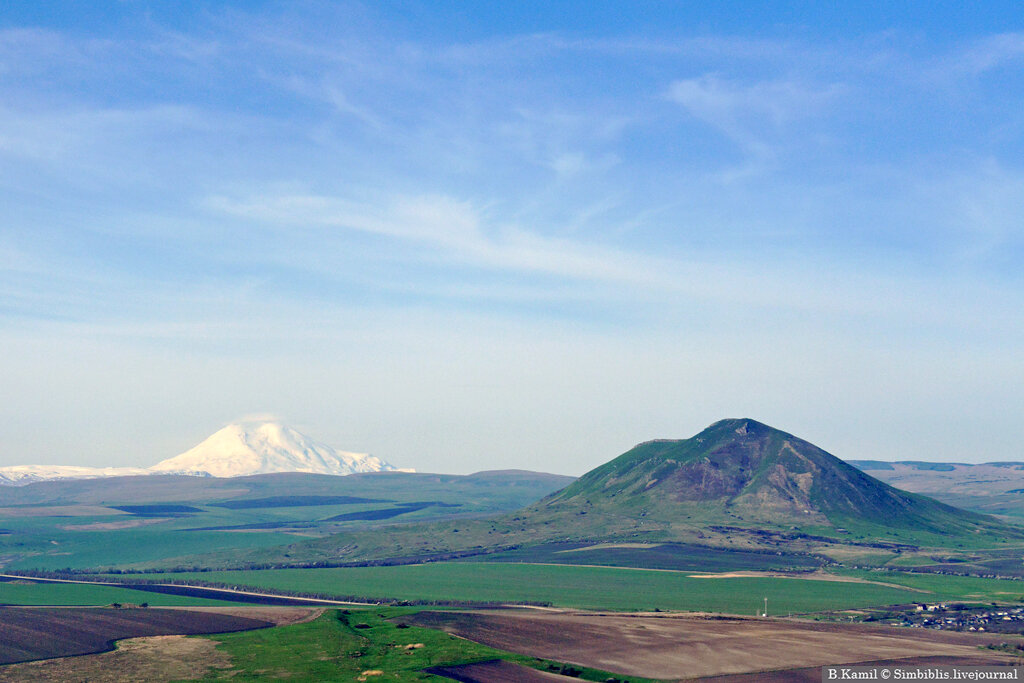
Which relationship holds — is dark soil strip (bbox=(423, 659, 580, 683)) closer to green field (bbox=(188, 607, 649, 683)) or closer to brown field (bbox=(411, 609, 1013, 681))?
green field (bbox=(188, 607, 649, 683))

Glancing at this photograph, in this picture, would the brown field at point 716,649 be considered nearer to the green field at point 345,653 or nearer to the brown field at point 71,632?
the green field at point 345,653

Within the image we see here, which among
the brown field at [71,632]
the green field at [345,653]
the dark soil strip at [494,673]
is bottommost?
the dark soil strip at [494,673]

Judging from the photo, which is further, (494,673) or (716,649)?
(716,649)

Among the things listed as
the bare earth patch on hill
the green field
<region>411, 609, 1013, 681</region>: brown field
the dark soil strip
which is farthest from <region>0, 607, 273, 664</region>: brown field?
the dark soil strip

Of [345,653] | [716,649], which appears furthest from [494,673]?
[716,649]

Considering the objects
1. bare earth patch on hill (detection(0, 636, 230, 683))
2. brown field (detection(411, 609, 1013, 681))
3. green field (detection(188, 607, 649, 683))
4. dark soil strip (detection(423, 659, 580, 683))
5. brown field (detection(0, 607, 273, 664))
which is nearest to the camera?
bare earth patch on hill (detection(0, 636, 230, 683))

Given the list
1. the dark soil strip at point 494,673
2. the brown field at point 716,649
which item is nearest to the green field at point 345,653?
the dark soil strip at point 494,673

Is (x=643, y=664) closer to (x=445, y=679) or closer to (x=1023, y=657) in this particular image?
(x=445, y=679)

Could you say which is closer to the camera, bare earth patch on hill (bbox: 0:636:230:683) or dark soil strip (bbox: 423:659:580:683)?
bare earth patch on hill (bbox: 0:636:230:683)

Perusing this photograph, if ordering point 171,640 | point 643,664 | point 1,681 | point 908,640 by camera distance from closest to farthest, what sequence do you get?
point 1,681 → point 643,664 → point 171,640 → point 908,640

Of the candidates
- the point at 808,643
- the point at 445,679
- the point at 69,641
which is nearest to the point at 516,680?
the point at 445,679

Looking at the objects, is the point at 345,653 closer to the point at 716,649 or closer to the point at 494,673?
the point at 494,673
